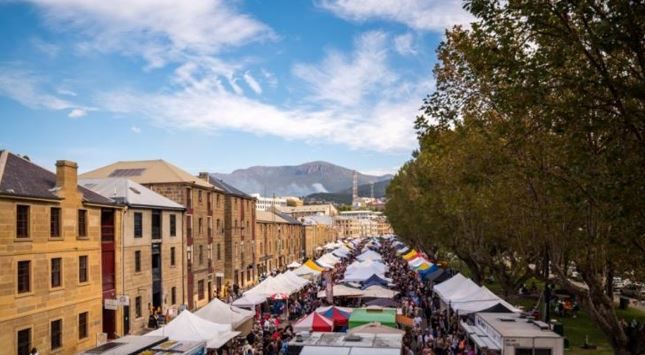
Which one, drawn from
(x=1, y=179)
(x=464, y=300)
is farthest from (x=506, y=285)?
(x=1, y=179)

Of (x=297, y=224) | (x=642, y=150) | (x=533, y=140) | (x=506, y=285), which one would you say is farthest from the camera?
(x=297, y=224)

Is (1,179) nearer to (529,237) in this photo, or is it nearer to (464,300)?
(464,300)

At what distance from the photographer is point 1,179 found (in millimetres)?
25281

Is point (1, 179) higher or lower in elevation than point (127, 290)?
higher

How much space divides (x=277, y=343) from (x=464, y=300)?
9567mm

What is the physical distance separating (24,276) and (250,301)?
41.2ft

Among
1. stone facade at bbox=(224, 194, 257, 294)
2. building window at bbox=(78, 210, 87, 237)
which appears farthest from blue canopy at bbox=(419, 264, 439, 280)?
building window at bbox=(78, 210, 87, 237)

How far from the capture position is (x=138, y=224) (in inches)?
1432

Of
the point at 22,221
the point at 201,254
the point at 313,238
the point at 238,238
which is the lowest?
the point at 313,238

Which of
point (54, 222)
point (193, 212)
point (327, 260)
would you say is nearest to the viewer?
point (54, 222)

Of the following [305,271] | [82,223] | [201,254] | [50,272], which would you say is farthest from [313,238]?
[50,272]

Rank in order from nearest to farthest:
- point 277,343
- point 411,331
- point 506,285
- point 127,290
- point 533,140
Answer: point 533,140 → point 277,343 → point 411,331 → point 127,290 → point 506,285

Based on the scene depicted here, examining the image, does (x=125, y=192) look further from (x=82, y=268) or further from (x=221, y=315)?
(x=221, y=315)

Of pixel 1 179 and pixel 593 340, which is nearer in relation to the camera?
pixel 1 179
